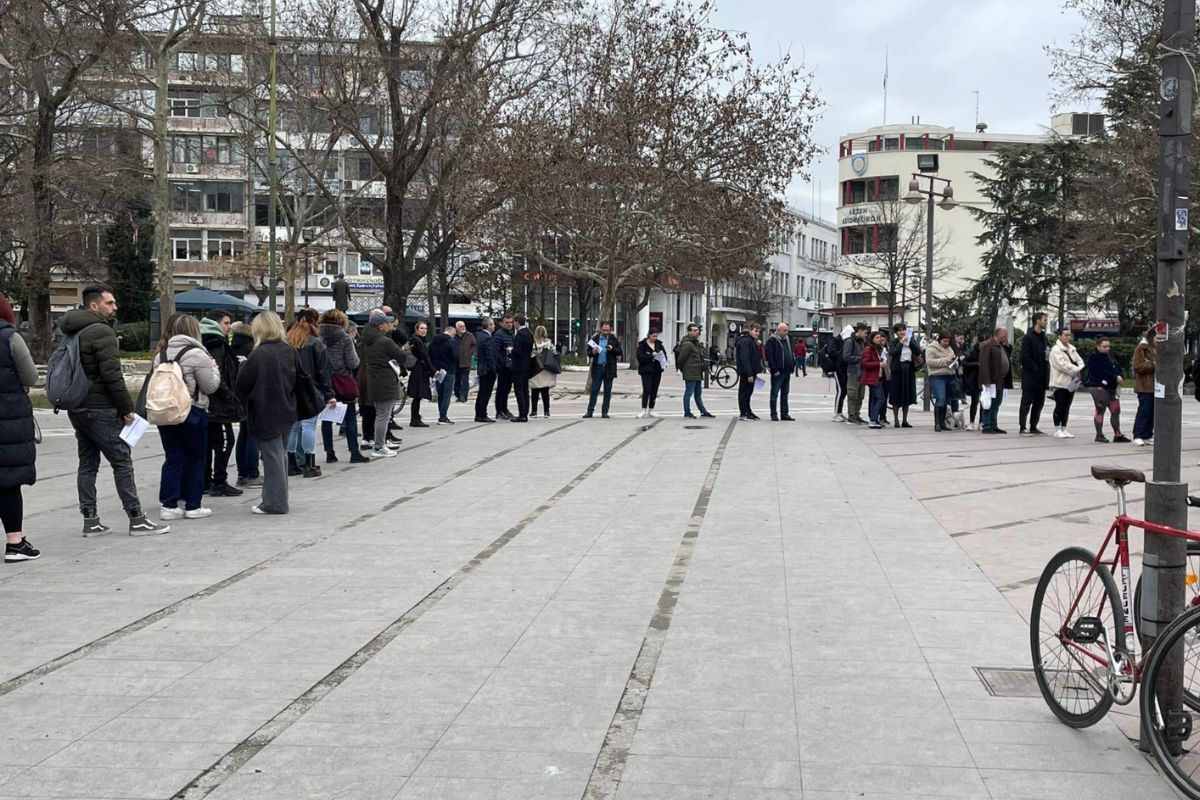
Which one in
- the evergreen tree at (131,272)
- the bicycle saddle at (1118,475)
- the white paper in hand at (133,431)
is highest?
the evergreen tree at (131,272)

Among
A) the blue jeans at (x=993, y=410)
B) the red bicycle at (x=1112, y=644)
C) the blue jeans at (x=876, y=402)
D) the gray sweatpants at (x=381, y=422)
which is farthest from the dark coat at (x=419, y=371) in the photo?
the red bicycle at (x=1112, y=644)

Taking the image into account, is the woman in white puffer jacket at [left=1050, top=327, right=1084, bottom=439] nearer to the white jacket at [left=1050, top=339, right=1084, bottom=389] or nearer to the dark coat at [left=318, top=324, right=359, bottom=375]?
the white jacket at [left=1050, top=339, right=1084, bottom=389]

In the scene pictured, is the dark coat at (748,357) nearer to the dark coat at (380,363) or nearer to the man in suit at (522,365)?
the man in suit at (522,365)

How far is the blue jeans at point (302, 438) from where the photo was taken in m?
14.1

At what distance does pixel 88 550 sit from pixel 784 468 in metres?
8.17

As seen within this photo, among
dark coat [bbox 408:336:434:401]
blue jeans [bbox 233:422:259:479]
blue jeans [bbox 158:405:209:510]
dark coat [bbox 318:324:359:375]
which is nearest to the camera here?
blue jeans [bbox 158:405:209:510]

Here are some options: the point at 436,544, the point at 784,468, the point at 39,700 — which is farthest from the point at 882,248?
the point at 39,700

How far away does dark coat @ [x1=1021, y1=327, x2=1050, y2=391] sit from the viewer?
66.3ft

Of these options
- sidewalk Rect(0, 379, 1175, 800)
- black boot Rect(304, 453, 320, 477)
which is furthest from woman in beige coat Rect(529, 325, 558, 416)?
sidewalk Rect(0, 379, 1175, 800)

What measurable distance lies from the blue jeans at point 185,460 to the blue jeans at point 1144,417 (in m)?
13.2

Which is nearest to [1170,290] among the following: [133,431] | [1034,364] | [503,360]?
[133,431]

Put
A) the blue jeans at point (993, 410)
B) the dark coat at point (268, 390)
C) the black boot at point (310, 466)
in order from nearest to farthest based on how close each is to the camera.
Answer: the dark coat at point (268, 390)
the black boot at point (310, 466)
the blue jeans at point (993, 410)

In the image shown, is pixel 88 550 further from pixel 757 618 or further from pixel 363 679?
pixel 757 618

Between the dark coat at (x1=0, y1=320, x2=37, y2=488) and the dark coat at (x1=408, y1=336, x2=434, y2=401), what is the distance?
36.5ft
